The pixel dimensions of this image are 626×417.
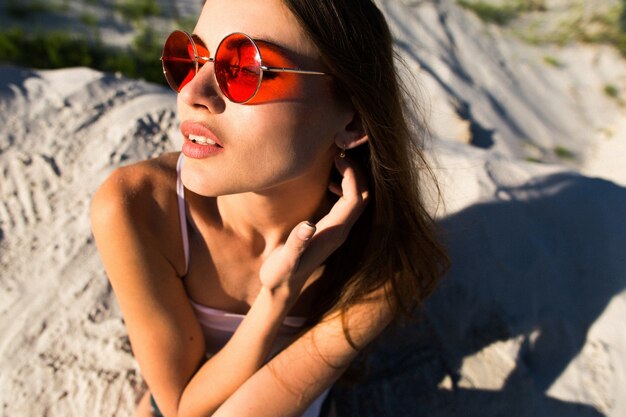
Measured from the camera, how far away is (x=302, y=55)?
51.0 inches

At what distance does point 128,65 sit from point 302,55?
293 cm

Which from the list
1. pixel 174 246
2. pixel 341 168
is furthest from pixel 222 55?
pixel 174 246

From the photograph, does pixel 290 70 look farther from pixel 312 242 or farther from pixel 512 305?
pixel 512 305

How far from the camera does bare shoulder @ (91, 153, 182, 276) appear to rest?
1.47 m

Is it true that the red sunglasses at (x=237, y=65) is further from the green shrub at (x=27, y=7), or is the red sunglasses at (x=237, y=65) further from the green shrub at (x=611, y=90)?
the green shrub at (x=611, y=90)

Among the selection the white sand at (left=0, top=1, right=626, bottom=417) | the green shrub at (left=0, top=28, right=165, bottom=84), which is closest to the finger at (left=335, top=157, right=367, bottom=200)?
the white sand at (left=0, top=1, right=626, bottom=417)

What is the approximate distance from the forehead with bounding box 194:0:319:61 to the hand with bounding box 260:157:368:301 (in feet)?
1.40

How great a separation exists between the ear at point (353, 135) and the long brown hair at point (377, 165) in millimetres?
43

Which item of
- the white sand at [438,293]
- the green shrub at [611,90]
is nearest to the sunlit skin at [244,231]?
the white sand at [438,293]

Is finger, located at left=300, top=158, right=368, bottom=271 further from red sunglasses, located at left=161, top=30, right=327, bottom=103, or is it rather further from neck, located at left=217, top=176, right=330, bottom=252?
red sunglasses, located at left=161, top=30, right=327, bottom=103

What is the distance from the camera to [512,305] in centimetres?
236

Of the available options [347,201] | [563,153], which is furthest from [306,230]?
[563,153]

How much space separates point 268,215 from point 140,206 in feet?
1.25

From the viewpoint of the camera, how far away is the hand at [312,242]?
1430mm
